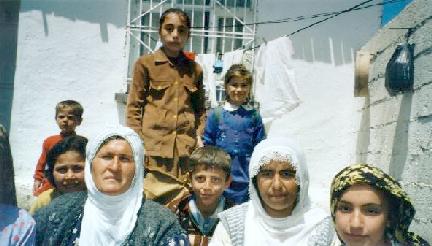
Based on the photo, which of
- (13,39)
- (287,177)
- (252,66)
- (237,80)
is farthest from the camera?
(13,39)

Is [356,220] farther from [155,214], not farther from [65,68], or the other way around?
[65,68]

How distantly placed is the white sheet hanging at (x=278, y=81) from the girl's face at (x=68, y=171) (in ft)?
12.4

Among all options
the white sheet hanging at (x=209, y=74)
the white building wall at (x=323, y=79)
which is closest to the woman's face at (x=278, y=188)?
the white sheet hanging at (x=209, y=74)

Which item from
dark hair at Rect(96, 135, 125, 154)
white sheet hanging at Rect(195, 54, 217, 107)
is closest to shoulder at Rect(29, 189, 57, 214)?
dark hair at Rect(96, 135, 125, 154)

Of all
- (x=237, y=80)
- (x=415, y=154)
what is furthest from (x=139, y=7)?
(x=415, y=154)

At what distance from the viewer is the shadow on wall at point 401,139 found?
422 centimetres

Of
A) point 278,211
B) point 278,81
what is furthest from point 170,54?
point 278,81

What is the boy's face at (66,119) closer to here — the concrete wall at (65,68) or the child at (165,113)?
the child at (165,113)

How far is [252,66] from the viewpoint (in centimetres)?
676

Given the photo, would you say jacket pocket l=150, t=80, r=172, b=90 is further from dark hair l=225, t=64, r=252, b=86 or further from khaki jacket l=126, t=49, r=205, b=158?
dark hair l=225, t=64, r=252, b=86

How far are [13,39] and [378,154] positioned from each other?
17.6 ft

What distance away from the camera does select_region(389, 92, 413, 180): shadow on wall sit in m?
4.22

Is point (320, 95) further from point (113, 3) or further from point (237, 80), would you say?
point (237, 80)

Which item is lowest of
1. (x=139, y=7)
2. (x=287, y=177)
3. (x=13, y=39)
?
(x=287, y=177)
